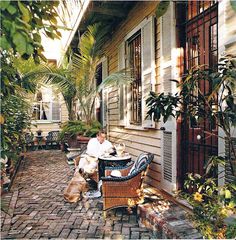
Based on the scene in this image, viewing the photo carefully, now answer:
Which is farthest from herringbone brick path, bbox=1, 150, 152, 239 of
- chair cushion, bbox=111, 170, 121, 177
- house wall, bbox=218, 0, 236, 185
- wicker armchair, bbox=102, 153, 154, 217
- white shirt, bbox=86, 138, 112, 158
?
house wall, bbox=218, 0, 236, 185

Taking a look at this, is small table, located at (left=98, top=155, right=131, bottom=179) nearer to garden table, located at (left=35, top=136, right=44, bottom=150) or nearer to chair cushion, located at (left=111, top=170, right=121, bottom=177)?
chair cushion, located at (left=111, top=170, right=121, bottom=177)

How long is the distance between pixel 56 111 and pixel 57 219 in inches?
454

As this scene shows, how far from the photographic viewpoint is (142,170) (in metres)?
3.98

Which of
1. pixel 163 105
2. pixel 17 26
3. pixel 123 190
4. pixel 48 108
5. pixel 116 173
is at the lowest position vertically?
pixel 123 190

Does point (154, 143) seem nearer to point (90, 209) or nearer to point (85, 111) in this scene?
point (90, 209)

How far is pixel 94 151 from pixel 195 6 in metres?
3.51

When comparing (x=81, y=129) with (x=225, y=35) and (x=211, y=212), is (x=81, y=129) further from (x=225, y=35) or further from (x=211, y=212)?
(x=211, y=212)

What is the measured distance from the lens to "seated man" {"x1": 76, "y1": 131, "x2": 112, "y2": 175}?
5.77m

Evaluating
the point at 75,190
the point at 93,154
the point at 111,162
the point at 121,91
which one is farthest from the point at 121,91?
the point at 75,190

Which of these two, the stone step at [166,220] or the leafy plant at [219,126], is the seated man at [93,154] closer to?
the stone step at [166,220]

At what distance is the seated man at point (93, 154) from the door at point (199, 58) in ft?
7.08

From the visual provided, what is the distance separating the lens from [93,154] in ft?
19.8

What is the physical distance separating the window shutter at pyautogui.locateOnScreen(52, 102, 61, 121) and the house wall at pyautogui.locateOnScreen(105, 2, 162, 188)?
7.14 m

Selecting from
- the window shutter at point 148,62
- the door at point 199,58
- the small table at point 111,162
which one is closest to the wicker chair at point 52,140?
the small table at point 111,162
